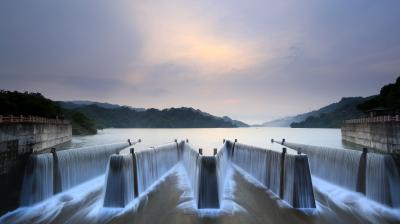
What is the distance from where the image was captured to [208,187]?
49.0 feet

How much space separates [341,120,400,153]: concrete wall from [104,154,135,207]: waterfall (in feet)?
75.8

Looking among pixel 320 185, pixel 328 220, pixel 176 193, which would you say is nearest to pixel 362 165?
pixel 320 185

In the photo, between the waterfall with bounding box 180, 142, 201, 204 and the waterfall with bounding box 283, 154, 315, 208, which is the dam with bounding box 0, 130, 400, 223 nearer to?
the waterfall with bounding box 283, 154, 315, 208

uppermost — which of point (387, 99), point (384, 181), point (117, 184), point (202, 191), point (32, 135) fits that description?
point (387, 99)

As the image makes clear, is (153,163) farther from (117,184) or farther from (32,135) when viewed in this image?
(32,135)

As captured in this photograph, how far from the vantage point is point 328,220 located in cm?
A: 1333

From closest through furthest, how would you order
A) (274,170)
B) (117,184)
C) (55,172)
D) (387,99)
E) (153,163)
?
(117,184)
(55,172)
(274,170)
(153,163)
(387,99)

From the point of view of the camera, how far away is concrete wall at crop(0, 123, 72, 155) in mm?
19578

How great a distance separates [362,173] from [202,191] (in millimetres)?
9481

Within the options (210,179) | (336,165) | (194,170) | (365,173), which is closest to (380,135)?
(336,165)

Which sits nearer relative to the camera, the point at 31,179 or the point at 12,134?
the point at 31,179

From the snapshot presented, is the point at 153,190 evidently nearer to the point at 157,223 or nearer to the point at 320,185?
the point at 157,223

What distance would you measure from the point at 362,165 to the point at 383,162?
5.36 ft

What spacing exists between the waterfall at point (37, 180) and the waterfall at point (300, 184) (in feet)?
43.9
